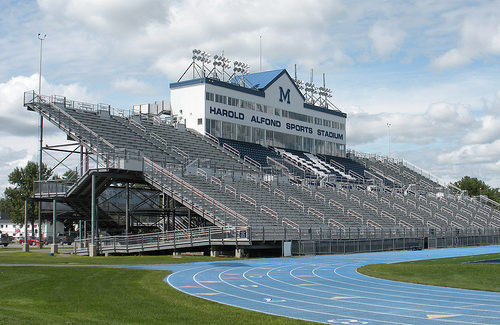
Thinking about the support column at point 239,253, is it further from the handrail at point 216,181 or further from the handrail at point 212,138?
the handrail at point 212,138

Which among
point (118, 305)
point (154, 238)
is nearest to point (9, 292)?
point (118, 305)

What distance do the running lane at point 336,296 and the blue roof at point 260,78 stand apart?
4642 cm

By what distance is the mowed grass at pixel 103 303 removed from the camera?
12.8 metres

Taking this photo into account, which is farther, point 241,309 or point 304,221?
point 304,221

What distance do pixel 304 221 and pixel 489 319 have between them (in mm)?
31810

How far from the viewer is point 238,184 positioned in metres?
49.2

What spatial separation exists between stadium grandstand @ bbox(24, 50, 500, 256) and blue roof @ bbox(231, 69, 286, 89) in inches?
6.8

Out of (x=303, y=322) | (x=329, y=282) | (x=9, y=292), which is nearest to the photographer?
(x=303, y=322)

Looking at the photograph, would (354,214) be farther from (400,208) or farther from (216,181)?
(216,181)

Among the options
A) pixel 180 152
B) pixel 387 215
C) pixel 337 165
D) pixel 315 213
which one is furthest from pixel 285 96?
pixel 315 213

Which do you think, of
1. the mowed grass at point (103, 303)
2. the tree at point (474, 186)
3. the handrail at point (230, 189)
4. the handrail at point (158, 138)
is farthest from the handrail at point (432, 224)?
the tree at point (474, 186)

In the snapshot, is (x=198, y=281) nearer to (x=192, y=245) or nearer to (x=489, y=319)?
(x=489, y=319)

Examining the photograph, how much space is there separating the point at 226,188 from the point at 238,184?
10.3 ft

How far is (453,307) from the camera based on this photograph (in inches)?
597
